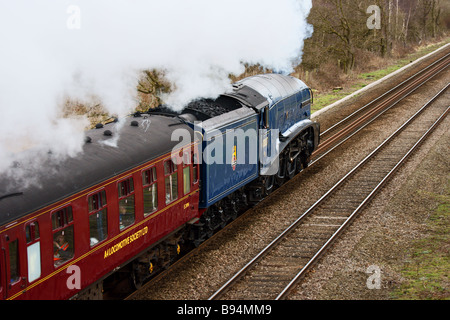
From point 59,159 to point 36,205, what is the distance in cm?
124

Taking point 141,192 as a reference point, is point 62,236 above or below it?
below

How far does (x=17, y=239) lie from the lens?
752 centimetres

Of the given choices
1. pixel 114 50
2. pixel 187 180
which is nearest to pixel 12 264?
pixel 187 180

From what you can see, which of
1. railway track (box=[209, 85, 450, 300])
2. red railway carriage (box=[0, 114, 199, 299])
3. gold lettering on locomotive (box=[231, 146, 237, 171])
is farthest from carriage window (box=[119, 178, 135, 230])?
gold lettering on locomotive (box=[231, 146, 237, 171])

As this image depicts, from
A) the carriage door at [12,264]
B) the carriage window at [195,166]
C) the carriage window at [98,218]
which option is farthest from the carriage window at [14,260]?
the carriage window at [195,166]

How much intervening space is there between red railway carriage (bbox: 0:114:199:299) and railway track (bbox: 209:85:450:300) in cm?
182

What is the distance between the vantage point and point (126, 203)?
993 cm

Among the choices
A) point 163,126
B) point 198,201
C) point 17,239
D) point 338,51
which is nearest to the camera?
point 17,239

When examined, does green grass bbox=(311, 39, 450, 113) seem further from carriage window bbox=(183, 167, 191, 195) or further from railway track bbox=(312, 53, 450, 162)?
carriage window bbox=(183, 167, 191, 195)

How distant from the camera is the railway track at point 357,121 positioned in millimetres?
13395

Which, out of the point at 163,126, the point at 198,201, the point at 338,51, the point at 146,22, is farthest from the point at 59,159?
the point at 338,51

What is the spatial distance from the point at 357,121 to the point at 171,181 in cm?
1720

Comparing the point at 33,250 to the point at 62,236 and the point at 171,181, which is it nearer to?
the point at 62,236
